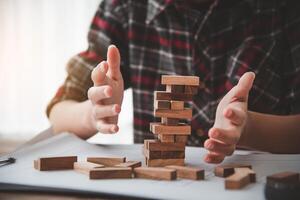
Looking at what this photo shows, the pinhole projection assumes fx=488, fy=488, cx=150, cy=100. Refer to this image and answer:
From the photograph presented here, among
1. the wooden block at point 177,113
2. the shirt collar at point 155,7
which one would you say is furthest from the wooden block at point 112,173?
the shirt collar at point 155,7

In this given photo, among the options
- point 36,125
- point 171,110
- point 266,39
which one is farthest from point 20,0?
point 171,110

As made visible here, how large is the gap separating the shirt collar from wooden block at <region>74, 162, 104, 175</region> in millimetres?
657

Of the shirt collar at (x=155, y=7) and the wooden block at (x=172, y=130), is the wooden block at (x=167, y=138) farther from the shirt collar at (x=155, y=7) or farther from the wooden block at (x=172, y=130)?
the shirt collar at (x=155, y=7)

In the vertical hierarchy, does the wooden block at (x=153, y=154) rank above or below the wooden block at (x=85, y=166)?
above

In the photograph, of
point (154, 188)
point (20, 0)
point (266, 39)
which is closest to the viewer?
point (154, 188)

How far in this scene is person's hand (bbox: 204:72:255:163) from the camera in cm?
74

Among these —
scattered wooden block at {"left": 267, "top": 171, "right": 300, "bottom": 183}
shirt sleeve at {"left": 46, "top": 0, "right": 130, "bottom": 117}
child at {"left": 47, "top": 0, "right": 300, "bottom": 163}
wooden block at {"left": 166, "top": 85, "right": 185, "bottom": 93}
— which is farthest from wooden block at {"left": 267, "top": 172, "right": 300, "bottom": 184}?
shirt sleeve at {"left": 46, "top": 0, "right": 130, "bottom": 117}

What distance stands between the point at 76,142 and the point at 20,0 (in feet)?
5.26

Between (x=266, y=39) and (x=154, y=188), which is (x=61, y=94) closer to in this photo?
(x=266, y=39)

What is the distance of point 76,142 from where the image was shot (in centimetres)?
94

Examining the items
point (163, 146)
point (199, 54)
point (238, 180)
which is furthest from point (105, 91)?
point (199, 54)

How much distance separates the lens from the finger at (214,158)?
762mm

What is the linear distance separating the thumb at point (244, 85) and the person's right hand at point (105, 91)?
199 mm

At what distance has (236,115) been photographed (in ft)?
2.44
